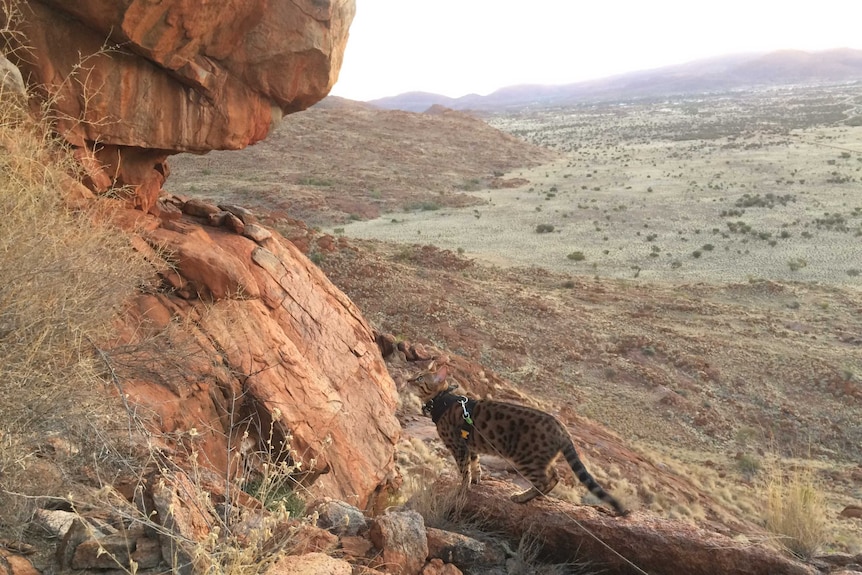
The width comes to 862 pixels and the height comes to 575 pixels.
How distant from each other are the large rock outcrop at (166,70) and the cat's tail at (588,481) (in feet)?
19.0

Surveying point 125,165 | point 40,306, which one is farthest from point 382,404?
point 40,306

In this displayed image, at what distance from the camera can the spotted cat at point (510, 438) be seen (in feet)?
17.6

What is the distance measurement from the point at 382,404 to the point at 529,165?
49.9m

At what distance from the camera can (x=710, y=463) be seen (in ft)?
40.8

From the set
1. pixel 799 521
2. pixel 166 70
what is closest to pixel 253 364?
pixel 166 70

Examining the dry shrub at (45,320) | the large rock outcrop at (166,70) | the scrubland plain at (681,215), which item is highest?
the large rock outcrop at (166,70)

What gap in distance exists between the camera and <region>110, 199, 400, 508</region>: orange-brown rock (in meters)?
5.97

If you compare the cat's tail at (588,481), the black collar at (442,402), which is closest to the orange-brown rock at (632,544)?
the cat's tail at (588,481)

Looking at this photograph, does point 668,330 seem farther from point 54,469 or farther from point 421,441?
point 54,469

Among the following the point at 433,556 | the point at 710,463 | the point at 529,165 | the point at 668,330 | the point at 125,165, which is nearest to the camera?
the point at 433,556

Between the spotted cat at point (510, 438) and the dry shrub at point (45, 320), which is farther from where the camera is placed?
the spotted cat at point (510, 438)

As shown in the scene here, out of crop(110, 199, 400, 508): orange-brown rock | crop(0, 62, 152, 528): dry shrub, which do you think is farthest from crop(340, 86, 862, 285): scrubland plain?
crop(0, 62, 152, 528): dry shrub

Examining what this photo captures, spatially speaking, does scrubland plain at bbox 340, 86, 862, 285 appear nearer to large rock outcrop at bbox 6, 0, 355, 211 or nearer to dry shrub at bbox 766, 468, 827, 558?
large rock outcrop at bbox 6, 0, 355, 211

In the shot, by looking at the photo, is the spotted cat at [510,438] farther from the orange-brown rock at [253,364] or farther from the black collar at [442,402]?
the orange-brown rock at [253,364]
